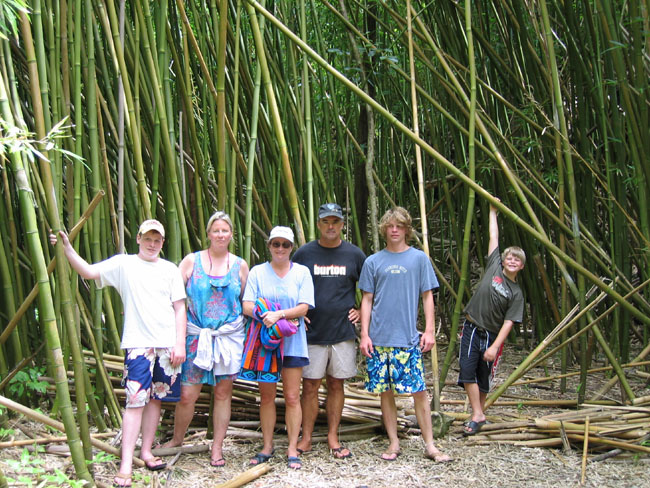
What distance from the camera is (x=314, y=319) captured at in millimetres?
2492

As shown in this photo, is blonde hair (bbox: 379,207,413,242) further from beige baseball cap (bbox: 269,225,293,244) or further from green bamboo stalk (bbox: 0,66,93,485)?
green bamboo stalk (bbox: 0,66,93,485)

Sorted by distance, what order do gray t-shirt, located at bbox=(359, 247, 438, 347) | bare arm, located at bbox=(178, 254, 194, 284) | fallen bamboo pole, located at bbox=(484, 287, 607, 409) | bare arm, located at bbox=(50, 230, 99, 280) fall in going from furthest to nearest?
1. fallen bamboo pole, located at bbox=(484, 287, 607, 409)
2. gray t-shirt, located at bbox=(359, 247, 438, 347)
3. bare arm, located at bbox=(178, 254, 194, 284)
4. bare arm, located at bbox=(50, 230, 99, 280)

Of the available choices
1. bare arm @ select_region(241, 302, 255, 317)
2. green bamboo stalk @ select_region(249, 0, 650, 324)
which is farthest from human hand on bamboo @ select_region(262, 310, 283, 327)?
green bamboo stalk @ select_region(249, 0, 650, 324)

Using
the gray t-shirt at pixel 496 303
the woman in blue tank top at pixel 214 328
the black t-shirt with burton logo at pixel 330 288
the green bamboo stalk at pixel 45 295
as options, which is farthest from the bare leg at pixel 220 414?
the gray t-shirt at pixel 496 303

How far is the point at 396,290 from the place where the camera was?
249cm

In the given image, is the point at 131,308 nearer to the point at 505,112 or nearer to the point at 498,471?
the point at 498,471

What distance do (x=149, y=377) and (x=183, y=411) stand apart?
0.82 ft

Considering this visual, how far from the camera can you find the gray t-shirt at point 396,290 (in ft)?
8.11

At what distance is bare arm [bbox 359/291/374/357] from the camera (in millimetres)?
2479

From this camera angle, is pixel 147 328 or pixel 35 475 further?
pixel 147 328

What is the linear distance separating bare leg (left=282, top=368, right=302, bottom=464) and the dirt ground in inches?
4.1

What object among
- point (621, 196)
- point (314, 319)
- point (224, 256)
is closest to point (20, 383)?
point (224, 256)

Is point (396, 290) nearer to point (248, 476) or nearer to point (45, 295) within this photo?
point (248, 476)

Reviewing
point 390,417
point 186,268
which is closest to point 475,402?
point 390,417
